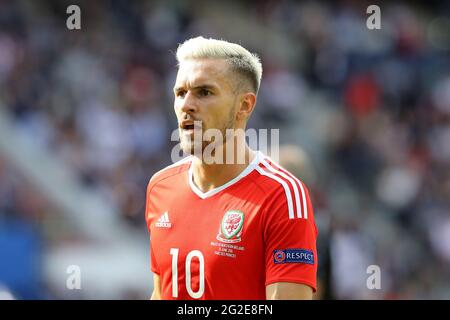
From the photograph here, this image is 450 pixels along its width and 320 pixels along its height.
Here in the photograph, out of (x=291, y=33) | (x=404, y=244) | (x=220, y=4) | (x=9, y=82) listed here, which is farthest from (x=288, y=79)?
(x=9, y=82)

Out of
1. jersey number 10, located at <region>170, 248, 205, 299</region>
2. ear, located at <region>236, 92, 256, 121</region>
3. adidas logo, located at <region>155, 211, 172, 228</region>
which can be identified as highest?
ear, located at <region>236, 92, 256, 121</region>

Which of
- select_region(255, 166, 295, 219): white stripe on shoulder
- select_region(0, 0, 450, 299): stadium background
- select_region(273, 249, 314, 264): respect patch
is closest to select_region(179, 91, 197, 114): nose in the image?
select_region(255, 166, 295, 219): white stripe on shoulder

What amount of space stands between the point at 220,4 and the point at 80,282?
5.83 meters

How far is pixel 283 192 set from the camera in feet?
13.6

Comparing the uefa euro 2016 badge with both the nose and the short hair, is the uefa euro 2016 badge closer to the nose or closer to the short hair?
the nose

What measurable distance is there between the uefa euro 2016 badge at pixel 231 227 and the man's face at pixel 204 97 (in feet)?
1.29

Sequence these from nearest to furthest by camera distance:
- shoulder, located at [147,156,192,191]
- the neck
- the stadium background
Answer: the neck, shoulder, located at [147,156,192,191], the stadium background

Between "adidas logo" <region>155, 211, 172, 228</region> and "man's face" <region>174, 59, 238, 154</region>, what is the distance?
1.30 feet

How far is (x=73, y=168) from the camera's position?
1141cm

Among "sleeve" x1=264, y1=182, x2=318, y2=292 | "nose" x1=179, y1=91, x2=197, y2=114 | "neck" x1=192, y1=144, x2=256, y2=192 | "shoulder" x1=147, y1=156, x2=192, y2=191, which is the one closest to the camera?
"sleeve" x1=264, y1=182, x2=318, y2=292

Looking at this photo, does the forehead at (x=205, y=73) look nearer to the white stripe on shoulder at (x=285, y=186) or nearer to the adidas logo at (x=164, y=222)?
the white stripe on shoulder at (x=285, y=186)

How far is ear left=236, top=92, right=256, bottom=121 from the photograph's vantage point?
444cm

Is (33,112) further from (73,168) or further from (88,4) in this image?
(88,4)

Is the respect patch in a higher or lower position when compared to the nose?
lower
